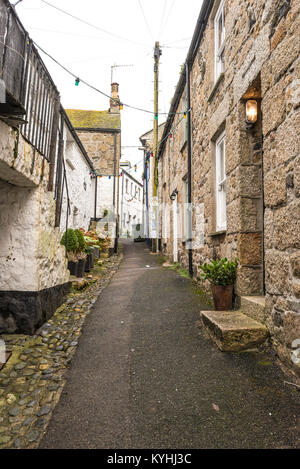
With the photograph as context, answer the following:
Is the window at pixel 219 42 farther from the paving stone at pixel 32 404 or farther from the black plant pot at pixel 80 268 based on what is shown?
the paving stone at pixel 32 404

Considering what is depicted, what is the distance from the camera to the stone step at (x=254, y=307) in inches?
115

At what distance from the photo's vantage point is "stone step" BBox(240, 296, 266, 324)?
293 cm

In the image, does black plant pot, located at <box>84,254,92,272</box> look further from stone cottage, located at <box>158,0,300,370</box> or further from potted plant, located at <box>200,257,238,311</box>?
potted plant, located at <box>200,257,238,311</box>

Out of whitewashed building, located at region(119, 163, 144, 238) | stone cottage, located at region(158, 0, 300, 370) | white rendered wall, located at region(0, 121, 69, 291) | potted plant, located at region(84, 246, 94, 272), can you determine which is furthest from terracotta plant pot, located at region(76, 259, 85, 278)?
whitewashed building, located at region(119, 163, 144, 238)

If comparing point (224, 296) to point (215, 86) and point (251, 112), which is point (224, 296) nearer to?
point (251, 112)

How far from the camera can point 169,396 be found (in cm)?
221

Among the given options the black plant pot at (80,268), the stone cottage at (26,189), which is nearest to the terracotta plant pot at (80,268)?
the black plant pot at (80,268)

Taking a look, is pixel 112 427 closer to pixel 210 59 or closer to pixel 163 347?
pixel 163 347

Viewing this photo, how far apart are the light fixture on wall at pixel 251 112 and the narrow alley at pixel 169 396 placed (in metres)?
2.61

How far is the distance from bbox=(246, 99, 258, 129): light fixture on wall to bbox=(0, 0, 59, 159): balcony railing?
8.27 ft

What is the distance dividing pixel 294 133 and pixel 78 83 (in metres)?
3.78

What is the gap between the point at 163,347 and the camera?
10.0 ft

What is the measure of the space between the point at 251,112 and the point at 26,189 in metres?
2.95
